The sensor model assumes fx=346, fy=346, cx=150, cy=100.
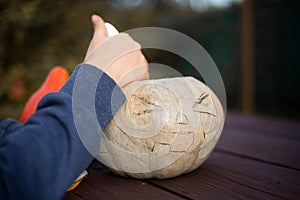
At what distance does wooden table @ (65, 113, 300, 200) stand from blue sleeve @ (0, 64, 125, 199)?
9 centimetres

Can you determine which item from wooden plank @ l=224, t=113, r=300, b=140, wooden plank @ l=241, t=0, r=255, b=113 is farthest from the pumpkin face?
wooden plank @ l=241, t=0, r=255, b=113

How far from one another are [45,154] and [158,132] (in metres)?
0.24

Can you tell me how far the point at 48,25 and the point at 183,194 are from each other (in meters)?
1.60

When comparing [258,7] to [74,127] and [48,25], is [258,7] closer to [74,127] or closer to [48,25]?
[48,25]

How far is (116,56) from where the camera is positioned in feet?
2.51

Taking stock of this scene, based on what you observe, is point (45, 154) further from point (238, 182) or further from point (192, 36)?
point (192, 36)

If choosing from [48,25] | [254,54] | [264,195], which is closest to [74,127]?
[264,195]

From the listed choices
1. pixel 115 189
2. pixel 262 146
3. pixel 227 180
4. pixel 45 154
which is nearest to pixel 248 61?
pixel 262 146

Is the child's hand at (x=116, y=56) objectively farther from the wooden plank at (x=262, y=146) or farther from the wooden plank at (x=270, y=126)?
the wooden plank at (x=270, y=126)

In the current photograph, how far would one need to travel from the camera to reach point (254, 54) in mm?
2740

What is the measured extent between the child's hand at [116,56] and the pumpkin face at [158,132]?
0.04m

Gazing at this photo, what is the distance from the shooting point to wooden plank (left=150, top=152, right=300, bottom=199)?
664 mm

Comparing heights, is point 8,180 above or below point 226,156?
above

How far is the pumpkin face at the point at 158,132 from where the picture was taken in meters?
0.74
